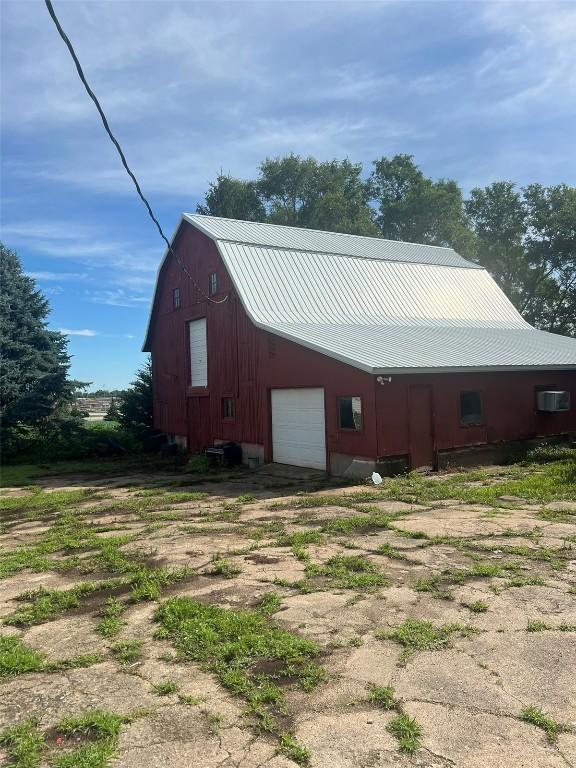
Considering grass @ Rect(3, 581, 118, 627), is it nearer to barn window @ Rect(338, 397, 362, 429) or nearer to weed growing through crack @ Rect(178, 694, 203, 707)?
Answer: weed growing through crack @ Rect(178, 694, 203, 707)

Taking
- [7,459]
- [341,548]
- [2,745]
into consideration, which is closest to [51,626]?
[2,745]

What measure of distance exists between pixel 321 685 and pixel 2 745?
1847 mm

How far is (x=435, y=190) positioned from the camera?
44.3m

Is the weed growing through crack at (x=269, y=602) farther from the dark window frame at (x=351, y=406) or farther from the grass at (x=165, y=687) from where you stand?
the dark window frame at (x=351, y=406)

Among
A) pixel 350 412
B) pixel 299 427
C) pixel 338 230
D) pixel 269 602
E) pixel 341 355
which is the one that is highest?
pixel 338 230

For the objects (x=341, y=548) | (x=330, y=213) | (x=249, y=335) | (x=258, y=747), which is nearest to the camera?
(x=258, y=747)

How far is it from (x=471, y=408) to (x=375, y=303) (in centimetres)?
555

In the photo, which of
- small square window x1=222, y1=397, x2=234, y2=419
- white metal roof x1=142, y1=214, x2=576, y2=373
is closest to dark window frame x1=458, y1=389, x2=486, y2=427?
white metal roof x1=142, y1=214, x2=576, y2=373

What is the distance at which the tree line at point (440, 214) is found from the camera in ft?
126

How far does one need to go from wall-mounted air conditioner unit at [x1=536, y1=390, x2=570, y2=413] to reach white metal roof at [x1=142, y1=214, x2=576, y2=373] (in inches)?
31.1

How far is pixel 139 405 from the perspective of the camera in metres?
26.1

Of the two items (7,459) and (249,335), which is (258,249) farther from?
(7,459)

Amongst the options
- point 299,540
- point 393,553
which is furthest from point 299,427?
point 393,553

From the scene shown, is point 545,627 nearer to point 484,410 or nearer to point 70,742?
point 70,742
